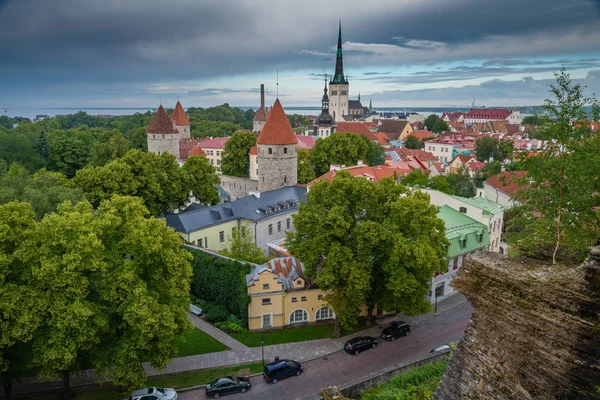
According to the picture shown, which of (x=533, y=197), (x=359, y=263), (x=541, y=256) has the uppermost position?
(x=533, y=197)

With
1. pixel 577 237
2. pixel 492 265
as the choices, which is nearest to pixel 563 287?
pixel 492 265

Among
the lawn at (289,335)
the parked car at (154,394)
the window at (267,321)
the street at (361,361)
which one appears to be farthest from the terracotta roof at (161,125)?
the parked car at (154,394)

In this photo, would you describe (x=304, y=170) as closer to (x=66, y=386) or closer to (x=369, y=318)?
(x=369, y=318)

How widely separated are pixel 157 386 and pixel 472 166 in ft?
186

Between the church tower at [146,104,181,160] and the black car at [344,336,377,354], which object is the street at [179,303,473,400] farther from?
the church tower at [146,104,181,160]

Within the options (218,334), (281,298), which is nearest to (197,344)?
A: (218,334)

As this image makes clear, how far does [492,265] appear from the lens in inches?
287

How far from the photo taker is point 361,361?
21141mm

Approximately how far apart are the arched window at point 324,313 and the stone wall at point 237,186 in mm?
24693

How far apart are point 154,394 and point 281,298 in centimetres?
841

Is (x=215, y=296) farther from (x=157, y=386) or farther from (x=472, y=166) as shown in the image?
(x=472, y=166)

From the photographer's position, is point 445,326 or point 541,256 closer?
point 541,256

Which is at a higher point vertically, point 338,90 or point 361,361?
point 338,90

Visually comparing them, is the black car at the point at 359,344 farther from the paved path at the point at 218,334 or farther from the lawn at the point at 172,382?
the paved path at the point at 218,334
